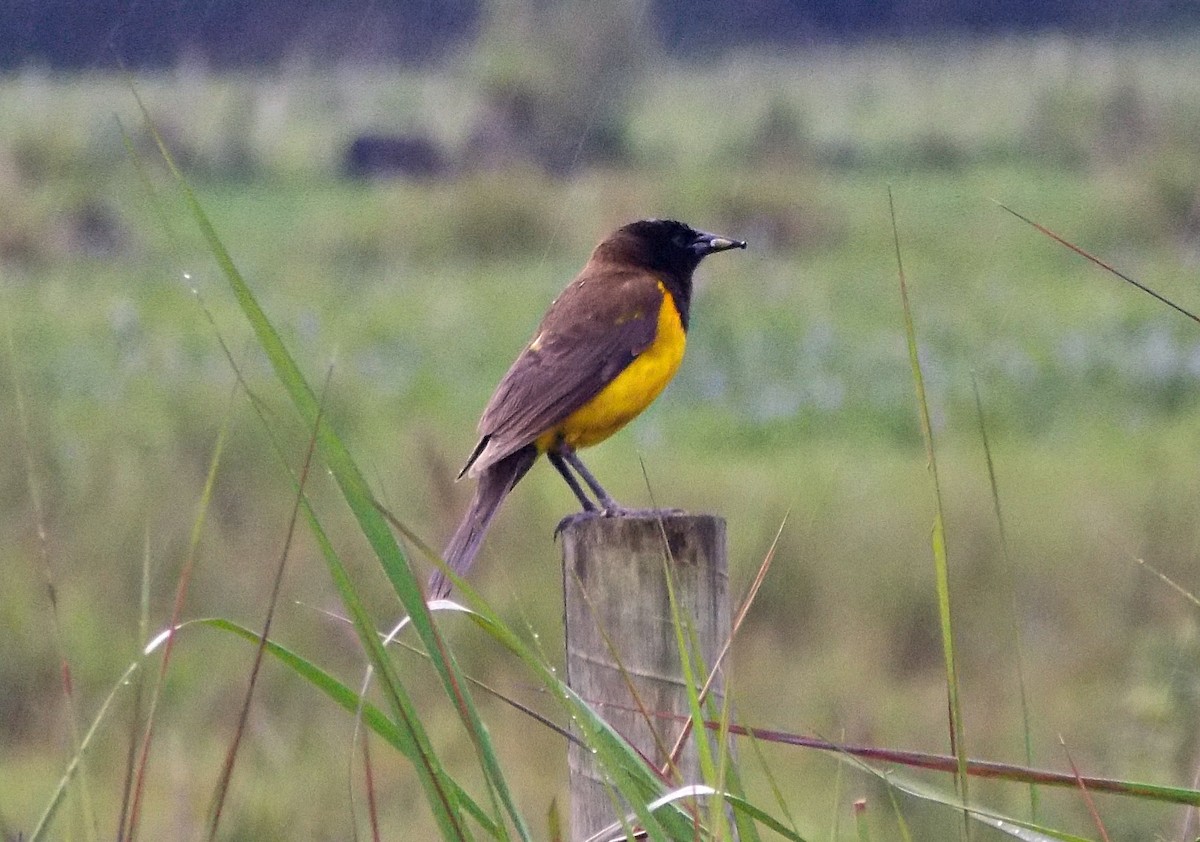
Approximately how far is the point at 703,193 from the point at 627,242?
51.7 feet

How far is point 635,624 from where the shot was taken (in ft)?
7.07

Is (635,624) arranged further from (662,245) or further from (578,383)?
(662,245)

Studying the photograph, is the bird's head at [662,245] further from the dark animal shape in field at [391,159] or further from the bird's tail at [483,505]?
the dark animal shape in field at [391,159]

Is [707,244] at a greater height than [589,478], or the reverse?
[707,244]

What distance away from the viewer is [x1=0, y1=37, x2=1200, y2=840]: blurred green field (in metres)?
6.97

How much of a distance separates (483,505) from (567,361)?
470mm

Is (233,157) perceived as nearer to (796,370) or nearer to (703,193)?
(703,193)

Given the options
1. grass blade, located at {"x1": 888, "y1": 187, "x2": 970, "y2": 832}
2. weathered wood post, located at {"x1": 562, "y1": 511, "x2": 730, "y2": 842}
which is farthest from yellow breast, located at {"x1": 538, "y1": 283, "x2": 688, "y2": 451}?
grass blade, located at {"x1": 888, "y1": 187, "x2": 970, "y2": 832}

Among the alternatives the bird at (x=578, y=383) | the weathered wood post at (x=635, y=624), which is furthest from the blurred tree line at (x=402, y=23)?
the weathered wood post at (x=635, y=624)

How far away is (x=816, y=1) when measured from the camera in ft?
99.2

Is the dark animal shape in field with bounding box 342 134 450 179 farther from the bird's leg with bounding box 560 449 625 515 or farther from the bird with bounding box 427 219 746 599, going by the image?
the bird's leg with bounding box 560 449 625 515

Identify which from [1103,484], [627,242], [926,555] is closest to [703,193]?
[1103,484]

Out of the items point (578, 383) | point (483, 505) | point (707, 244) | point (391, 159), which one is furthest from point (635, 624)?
point (391, 159)

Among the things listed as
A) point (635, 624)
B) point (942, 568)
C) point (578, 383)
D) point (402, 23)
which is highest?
point (942, 568)
